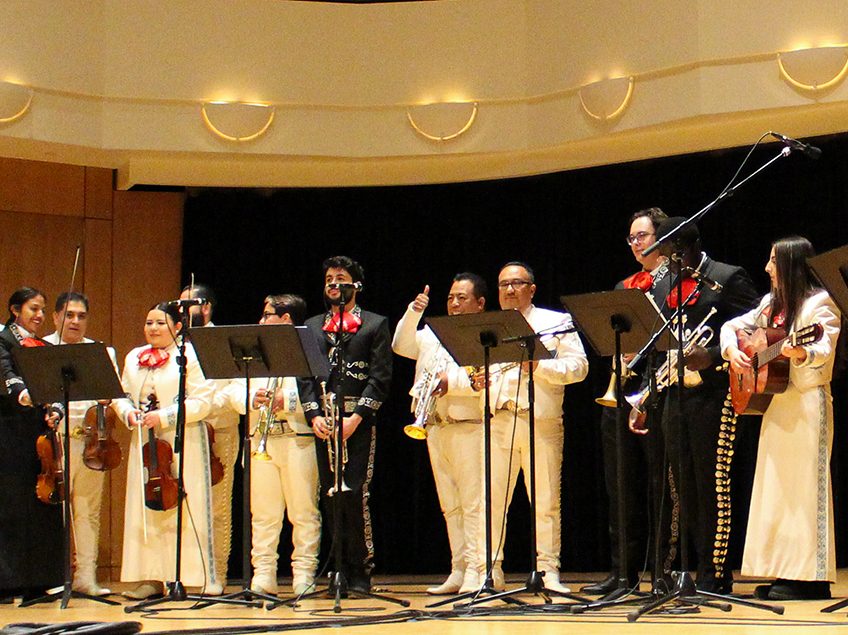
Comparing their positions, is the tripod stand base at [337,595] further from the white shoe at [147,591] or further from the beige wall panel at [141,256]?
the beige wall panel at [141,256]

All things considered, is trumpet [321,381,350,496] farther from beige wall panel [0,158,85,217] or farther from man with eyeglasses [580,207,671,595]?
beige wall panel [0,158,85,217]

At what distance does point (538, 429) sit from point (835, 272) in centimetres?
238

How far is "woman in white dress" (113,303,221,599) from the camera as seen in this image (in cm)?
664

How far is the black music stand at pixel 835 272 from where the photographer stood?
14.0 feet

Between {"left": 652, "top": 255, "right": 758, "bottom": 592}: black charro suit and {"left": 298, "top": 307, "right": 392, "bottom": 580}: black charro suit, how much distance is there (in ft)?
5.22

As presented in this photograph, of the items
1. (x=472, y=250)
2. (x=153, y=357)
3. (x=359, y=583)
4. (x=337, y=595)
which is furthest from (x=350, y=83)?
(x=337, y=595)

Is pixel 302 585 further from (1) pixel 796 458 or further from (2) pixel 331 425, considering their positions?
(1) pixel 796 458

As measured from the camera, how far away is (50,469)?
6633 millimetres

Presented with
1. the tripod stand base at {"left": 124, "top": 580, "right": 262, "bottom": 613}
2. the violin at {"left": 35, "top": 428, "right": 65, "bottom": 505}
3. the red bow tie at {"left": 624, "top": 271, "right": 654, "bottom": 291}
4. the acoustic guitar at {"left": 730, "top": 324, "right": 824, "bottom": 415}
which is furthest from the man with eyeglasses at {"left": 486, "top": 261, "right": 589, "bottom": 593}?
the violin at {"left": 35, "top": 428, "right": 65, "bottom": 505}

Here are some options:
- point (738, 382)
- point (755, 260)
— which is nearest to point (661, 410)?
point (738, 382)

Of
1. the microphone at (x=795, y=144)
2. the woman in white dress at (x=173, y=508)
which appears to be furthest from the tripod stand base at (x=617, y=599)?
the woman in white dress at (x=173, y=508)

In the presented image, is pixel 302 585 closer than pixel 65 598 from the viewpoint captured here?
No

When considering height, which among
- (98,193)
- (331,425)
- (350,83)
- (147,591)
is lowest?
(147,591)

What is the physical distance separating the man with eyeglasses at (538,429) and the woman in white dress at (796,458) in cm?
99
